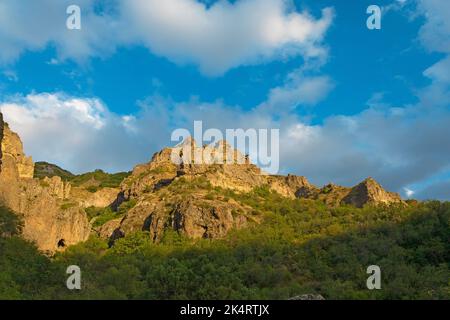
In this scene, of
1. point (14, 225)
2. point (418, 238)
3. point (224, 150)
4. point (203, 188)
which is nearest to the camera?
point (14, 225)

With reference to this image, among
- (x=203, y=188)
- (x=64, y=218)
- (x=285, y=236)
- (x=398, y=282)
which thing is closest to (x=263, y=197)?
(x=203, y=188)

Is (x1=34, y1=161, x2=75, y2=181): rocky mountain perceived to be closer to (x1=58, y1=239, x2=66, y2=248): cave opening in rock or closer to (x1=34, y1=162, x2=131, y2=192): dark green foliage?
(x1=34, y1=162, x2=131, y2=192): dark green foliage

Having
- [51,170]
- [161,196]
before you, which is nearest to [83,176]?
[51,170]

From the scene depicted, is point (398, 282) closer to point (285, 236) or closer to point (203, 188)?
point (285, 236)

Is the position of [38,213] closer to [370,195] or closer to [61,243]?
[61,243]

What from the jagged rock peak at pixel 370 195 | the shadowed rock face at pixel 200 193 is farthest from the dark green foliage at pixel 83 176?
the jagged rock peak at pixel 370 195

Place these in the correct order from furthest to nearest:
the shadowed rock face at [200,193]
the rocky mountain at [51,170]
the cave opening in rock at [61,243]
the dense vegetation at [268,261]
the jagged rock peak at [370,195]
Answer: the rocky mountain at [51,170], the jagged rock peak at [370,195], the shadowed rock face at [200,193], the cave opening in rock at [61,243], the dense vegetation at [268,261]

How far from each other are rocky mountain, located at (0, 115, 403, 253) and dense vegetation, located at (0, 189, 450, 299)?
114 inches

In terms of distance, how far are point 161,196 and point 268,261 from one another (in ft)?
110

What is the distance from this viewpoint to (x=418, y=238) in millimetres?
65312

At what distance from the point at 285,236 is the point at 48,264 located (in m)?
36.4

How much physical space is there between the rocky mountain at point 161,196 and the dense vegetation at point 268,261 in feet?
9.50

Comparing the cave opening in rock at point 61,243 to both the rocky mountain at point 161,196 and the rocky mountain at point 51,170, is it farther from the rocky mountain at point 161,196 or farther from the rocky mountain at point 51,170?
the rocky mountain at point 51,170

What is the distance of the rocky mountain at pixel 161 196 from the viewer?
57.2m
